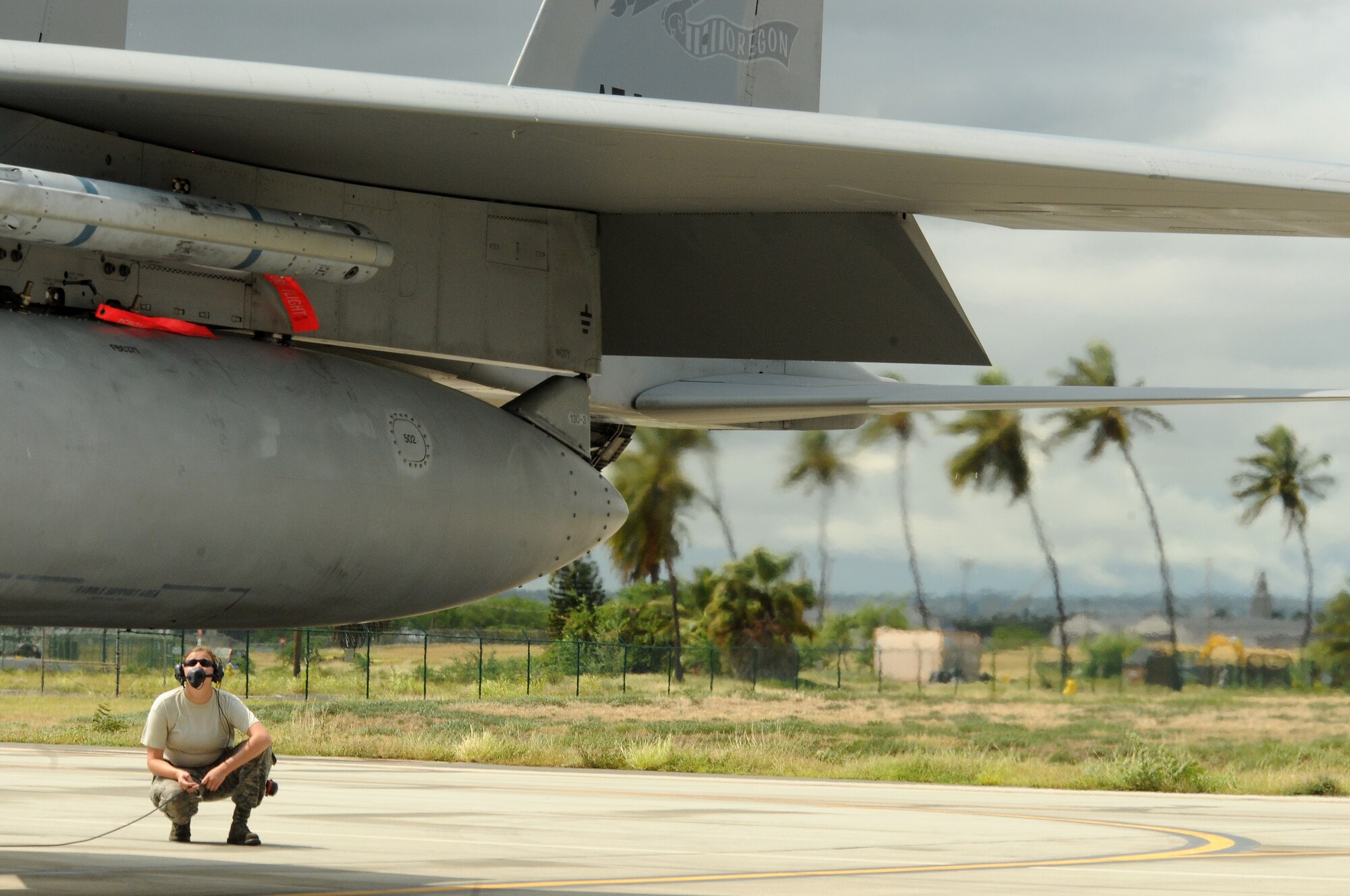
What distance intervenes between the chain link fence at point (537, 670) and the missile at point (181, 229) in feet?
125

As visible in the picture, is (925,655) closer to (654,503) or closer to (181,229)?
(654,503)

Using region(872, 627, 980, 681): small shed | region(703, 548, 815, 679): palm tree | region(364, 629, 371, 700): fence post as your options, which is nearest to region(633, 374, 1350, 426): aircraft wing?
region(364, 629, 371, 700): fence post

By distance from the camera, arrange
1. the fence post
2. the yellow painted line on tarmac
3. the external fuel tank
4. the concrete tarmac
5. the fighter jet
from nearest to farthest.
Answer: the external fuel tank < the fighter jet < the yellow painted line on tarmac < the concrete tarmac < the fence post

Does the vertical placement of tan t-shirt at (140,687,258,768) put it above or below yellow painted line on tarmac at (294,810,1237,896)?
above

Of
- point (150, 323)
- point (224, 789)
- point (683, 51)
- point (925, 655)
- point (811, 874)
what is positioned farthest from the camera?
point (925, 655)

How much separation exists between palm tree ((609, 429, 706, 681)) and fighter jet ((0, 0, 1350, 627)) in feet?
Result: 120

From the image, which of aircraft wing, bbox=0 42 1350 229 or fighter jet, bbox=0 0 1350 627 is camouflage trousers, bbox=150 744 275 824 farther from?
aircraft wing, bbox=0 42 1350 229

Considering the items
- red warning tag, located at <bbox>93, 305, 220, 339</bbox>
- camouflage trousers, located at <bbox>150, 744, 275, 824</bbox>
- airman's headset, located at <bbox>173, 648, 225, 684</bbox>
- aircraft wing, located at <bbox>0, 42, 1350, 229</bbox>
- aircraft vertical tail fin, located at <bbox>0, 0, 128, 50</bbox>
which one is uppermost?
aircraft vertical tail fin, located at <bbox>0, 0, 128, 50</bbox>

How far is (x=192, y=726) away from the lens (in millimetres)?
10648

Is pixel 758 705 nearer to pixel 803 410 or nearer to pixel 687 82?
pixel 803 410

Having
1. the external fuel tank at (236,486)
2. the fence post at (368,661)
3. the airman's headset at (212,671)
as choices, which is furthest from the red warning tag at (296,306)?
the fence post at (368,661)

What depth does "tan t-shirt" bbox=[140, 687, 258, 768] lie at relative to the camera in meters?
10.6

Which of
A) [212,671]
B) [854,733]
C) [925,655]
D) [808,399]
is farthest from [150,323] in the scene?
[925,655]

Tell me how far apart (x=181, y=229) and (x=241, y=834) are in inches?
247
